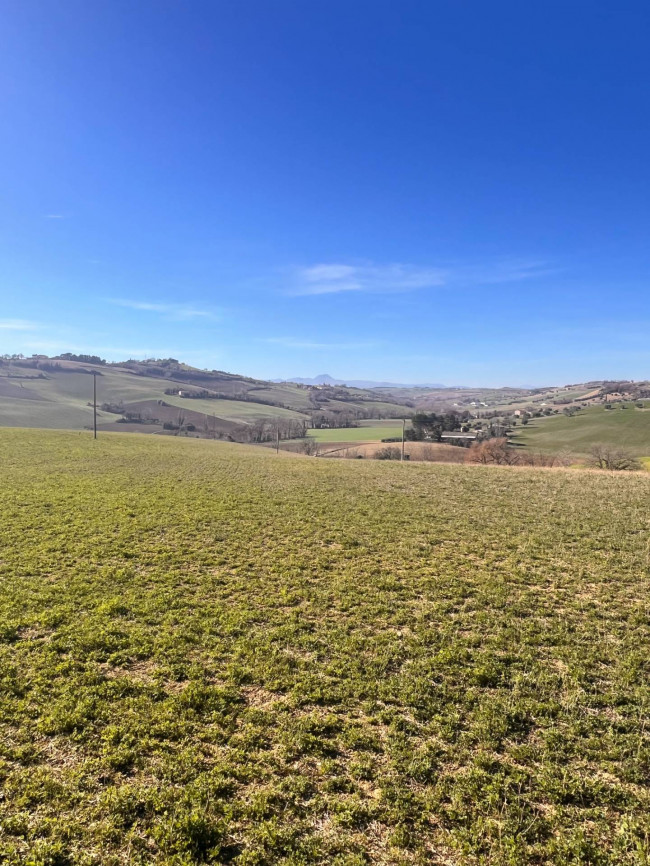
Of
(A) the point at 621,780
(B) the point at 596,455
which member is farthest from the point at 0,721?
(B) the point at 596,455

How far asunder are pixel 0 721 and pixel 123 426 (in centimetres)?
10166

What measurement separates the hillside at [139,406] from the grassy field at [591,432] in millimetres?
58608

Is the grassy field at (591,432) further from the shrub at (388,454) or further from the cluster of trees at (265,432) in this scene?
the cluster of trees at (265,432)

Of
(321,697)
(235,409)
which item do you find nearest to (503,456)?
(321,697)

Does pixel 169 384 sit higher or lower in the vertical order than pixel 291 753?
higher

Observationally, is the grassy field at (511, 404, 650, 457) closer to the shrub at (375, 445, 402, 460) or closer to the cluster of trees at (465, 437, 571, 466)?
the cluster of trees at (465, 437, 571, 466)

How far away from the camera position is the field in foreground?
164 inches

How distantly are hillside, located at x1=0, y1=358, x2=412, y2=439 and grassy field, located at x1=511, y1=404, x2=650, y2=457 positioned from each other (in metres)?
58.6

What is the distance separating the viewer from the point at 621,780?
4.76 metres

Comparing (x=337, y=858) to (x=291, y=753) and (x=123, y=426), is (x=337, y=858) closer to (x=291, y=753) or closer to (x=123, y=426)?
(x=291, y=753)

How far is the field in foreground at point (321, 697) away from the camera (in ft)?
13.7

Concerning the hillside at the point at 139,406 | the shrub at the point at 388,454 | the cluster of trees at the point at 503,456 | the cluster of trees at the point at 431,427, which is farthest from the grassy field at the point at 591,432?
the hillside at the point at 139,406

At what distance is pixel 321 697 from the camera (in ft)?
20.5

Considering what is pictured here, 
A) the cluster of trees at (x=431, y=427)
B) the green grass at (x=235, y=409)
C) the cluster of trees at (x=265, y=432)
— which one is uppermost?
the green grass at (x=235, y=409)
